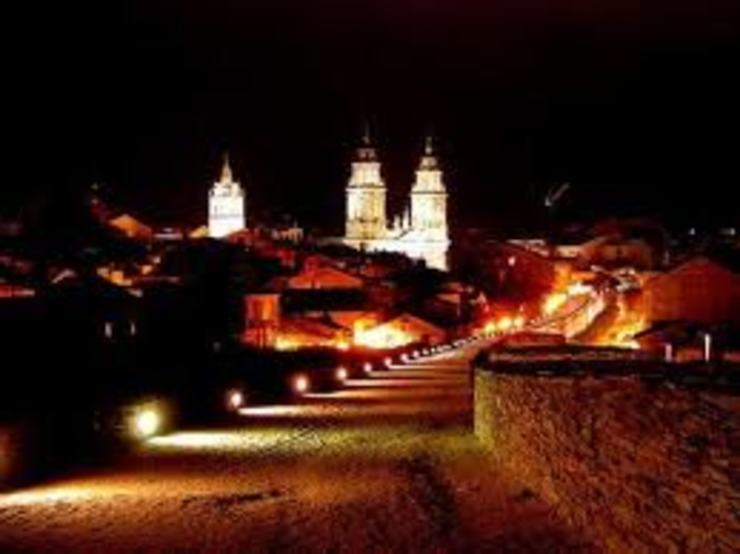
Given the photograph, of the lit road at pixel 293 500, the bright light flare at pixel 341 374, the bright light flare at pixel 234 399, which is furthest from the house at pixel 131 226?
the lit road at pixel 293 500

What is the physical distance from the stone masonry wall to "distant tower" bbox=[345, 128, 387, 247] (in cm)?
12042

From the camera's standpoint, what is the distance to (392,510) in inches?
587

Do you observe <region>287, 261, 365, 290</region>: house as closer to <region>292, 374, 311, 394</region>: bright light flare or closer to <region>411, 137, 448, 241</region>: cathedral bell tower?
<region>292, 374, 311, 394</region>: bright light flare

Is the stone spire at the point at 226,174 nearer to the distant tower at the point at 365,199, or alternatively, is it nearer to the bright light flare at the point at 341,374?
the distant tower at the point at 365,199

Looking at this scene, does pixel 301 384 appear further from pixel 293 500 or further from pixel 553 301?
pixel 553 301

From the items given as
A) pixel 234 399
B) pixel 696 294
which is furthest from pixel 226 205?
pixel 234 399

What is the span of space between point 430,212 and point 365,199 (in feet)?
22.7

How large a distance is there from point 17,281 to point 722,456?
4732cm

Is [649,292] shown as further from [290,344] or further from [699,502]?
[699,502]

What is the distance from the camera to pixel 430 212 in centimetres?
13712

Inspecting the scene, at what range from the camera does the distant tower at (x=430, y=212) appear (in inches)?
5389

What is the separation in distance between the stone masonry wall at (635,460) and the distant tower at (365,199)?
120423mm

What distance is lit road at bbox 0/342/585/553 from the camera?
42.4 ft

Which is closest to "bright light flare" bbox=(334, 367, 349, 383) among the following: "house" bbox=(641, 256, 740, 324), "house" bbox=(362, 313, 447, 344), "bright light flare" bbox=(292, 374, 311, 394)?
"bright light flare" bbox=(292, 374, 311, 394)
